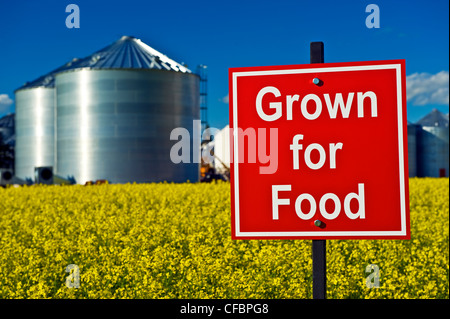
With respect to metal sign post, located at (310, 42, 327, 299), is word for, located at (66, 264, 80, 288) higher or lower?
lower

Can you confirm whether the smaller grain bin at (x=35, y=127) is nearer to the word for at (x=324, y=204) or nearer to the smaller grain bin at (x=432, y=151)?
the smaller grain bin at (x=432, y=151)

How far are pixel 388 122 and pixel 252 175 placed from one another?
0.72 meters

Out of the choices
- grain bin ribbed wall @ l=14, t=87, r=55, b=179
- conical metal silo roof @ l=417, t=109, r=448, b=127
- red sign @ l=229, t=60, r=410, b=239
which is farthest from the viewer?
conical metal silo roof @ l=417, t=109, r=448, b=127

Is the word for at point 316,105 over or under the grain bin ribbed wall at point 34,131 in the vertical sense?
under

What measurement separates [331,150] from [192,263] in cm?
364

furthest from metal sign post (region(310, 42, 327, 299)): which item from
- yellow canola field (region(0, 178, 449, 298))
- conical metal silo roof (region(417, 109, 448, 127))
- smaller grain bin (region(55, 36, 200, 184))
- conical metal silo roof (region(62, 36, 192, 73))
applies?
conical metal silo roof (region(417, 109, 448, 127))

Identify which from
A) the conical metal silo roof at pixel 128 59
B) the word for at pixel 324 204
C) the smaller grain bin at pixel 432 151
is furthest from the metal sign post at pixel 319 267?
the smaller grain bin at pixel 432 151

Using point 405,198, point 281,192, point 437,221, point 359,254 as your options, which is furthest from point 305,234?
point 437,221

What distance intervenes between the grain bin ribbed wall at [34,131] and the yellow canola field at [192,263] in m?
28.8

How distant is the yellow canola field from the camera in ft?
17.6

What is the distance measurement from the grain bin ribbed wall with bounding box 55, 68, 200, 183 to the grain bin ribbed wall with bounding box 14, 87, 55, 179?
5802mm

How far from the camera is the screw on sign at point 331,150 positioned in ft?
8.38
